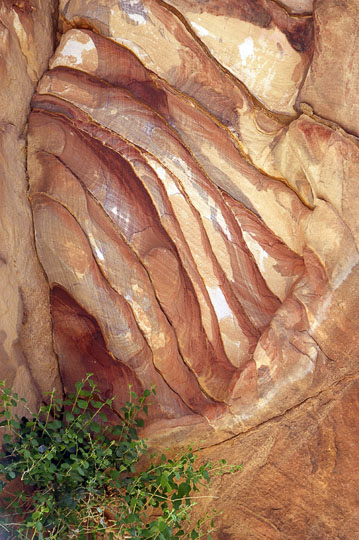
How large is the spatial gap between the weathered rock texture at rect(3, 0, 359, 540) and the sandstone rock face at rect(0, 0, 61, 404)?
26mm

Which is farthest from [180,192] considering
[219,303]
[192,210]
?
[219,303]

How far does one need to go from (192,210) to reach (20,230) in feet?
2.55

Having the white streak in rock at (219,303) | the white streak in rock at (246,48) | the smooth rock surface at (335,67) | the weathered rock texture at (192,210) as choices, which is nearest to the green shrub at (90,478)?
the weathered rock texture at (192,210)

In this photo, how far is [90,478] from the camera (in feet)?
9.90

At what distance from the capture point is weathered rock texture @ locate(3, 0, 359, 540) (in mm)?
3186

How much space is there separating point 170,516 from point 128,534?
0.94 ft

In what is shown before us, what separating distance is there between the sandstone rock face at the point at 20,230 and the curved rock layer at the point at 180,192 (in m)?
0.11

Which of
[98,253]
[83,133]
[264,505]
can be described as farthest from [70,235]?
[264,505]

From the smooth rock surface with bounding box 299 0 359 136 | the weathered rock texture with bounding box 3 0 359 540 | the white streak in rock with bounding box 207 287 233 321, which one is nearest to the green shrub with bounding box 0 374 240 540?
the weathered rock texture with bounding box 3 0 359 540

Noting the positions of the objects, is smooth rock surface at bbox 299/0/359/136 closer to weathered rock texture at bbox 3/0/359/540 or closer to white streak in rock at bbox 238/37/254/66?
weathered rock texture at bbox 3/0/359/540

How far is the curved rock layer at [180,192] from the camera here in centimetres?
329

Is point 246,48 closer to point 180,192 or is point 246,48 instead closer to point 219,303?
point 180,192

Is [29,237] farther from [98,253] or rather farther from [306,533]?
[306,533]

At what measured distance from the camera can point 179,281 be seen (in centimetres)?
331
